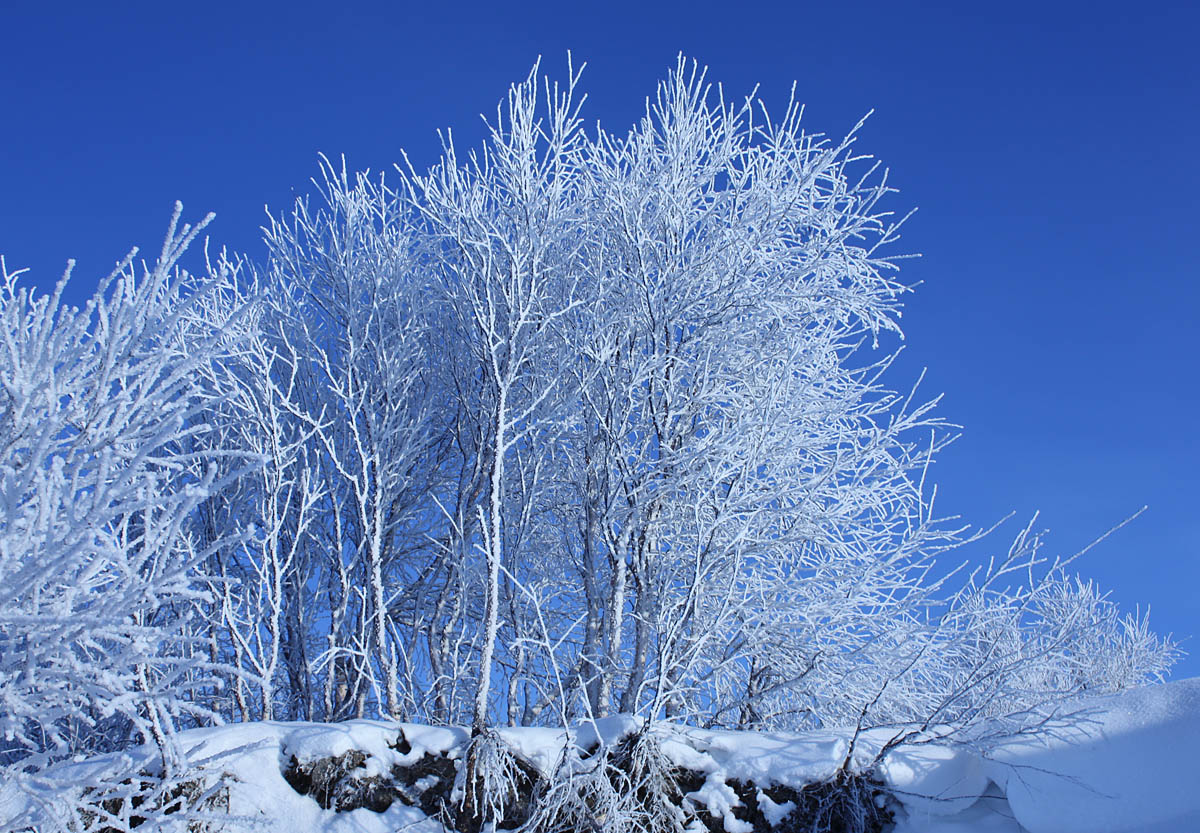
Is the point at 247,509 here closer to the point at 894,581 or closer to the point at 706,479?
the point at 706,479

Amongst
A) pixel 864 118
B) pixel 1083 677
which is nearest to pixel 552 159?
pixel 864 118

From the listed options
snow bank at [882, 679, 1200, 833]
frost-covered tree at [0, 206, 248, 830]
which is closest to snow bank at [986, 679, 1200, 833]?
snow bank at [882, 679, 1200, 833]

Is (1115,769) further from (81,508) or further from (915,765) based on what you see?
(81,508)

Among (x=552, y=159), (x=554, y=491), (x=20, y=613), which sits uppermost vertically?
(x=552, y=159)

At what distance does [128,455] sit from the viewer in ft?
13.0

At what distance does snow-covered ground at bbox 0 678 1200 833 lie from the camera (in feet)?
16.3

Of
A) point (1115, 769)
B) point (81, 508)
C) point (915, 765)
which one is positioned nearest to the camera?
point (81, 508)

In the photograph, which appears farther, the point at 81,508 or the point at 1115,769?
the point at 1115,769

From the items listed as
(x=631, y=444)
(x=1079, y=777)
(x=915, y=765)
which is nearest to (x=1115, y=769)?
(x=1079, y=777)

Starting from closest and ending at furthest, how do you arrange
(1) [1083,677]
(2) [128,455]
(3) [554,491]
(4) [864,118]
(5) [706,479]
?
1. (2) [128,455]
2. (5) [706,479]
3. (4) [864,118]
4. (3) [554,491]
5. (1) [1083,677]

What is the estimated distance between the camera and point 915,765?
5.57 metres

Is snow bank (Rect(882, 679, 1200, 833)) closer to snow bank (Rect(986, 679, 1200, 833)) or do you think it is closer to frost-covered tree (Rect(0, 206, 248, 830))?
snow bank (Rect(986, 679, 1200, 833))

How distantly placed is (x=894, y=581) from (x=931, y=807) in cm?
205

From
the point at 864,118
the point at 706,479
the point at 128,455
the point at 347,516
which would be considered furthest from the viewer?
the point at 347,516
